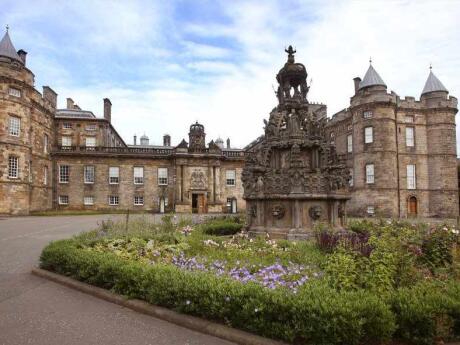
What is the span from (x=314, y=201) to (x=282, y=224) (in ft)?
4.32

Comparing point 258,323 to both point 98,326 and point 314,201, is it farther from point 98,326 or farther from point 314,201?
point 314,201

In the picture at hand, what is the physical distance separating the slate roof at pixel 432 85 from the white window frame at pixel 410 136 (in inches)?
190

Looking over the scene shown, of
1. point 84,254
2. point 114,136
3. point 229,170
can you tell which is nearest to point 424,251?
point 84,254

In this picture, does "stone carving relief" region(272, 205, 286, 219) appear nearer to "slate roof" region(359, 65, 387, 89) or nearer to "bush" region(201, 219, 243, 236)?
"bush" region(201, 219, 243, 236)

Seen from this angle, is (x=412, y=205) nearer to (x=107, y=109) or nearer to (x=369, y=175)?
(x=369, y=175)

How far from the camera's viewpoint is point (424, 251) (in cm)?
744

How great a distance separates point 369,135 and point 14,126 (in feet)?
116

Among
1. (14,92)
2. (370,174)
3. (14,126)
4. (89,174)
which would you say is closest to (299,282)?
(370,174)

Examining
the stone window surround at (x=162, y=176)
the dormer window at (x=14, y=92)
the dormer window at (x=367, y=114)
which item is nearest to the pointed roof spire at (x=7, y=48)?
the dormer window at (x=14, y=92)

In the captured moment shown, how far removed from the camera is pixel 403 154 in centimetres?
3600

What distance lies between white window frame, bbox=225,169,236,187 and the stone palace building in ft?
0.42

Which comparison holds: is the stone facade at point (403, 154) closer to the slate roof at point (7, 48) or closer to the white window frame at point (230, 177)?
the white window frame at point (230, 177)

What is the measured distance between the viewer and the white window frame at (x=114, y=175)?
40656 mm

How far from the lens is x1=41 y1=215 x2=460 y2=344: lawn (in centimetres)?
390
